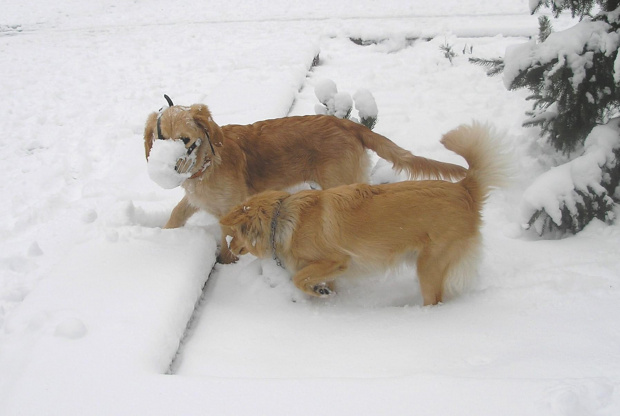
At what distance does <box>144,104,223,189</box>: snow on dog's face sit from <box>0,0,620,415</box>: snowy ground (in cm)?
63

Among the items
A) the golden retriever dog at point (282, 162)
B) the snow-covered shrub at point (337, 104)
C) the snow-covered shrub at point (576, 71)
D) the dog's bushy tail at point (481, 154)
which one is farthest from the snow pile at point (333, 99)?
the dog's bushy tail at point (481, 154)

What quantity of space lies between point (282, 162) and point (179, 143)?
0.95 meters

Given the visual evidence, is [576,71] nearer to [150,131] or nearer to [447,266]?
[447,266]

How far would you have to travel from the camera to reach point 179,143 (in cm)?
315

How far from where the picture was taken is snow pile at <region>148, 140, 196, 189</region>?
9.96 ft

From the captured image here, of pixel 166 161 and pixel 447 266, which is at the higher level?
pixel 166 161

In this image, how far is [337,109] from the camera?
5.08 metres

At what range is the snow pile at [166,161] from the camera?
3.04 meters

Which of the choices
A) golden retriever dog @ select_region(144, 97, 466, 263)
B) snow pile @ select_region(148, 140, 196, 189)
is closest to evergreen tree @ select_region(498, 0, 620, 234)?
golden retriever dog @ select_region(144, 97, 466, 263)

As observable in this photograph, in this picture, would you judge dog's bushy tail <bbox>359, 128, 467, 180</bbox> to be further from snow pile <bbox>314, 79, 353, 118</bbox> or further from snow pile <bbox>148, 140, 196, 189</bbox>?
snow pile <bbox>148, 140, 196, 189</bbox>

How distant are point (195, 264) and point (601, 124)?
11.0ft

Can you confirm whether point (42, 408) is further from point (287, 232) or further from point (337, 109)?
point (337, 109)

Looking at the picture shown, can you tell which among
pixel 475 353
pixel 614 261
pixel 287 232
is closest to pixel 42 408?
pixel 287 232

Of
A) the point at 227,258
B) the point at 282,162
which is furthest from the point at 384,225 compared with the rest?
the point at 227,258
